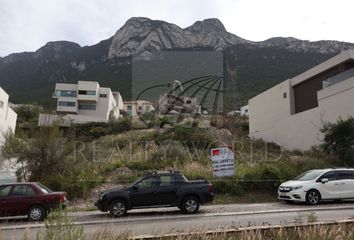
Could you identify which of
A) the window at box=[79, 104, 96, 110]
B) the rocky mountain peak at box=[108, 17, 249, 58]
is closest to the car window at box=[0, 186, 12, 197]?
the window at box=[79, 104, 96, 110]

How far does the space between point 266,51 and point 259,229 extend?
318 ft

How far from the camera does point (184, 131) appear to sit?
39844 millimetres

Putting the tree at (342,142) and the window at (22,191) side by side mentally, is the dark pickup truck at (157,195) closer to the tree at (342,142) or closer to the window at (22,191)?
the window at (22,191)

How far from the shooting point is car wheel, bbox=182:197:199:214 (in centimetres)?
1465

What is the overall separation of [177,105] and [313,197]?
30.1m

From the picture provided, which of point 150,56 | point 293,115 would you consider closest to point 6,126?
point 293,115

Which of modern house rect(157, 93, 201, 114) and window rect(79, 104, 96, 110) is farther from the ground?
window rect(79, 104, 96, 110)

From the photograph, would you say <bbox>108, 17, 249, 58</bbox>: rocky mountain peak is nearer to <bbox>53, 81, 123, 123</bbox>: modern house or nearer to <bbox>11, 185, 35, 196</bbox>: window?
<bbox>53, 81, 123, 123</bbox>: modern house

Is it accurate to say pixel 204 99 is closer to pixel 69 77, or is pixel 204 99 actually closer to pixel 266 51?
pixel 266 51

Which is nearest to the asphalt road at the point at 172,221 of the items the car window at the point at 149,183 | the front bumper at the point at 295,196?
the car window at the point at 149,183

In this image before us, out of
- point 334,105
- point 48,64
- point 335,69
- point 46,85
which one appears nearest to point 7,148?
point 334,105

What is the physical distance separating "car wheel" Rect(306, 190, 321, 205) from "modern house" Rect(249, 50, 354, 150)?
14.0 m

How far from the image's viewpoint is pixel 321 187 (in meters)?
17.0

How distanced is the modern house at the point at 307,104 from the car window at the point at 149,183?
19.8 metres
